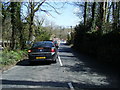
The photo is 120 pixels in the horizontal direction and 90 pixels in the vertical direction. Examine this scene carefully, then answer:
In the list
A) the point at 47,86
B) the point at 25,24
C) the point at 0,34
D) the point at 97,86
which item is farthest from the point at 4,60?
the point at 25,24

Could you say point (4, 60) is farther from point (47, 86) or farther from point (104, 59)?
point (104, 59)


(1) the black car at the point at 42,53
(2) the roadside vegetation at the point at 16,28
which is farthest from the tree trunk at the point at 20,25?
(1) the black car at the point at 42,53

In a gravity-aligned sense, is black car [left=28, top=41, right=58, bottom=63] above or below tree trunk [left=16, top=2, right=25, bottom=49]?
below

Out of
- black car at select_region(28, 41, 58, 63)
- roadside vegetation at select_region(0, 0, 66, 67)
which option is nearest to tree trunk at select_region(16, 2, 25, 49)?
roadside vegetation at select_region(0, 0, 66, 67)

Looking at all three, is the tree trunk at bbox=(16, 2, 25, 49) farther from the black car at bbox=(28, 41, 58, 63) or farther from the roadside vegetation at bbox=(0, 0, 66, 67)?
the black car at bbox=(28, 41, 58, 63)

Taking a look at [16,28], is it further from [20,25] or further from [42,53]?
[42,53]

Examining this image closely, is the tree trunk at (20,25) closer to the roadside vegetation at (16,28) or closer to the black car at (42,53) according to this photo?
the roadside vegetation at (16,28)

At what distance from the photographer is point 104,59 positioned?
13.6m

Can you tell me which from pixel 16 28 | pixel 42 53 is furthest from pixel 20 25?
pixel 42 53

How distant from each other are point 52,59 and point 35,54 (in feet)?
4.04

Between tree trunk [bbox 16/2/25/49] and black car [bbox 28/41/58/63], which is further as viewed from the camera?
tree trunk [bbox 16/2/25/49]

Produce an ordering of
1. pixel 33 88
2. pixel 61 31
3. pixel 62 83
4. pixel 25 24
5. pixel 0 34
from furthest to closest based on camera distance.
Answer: pixel 61 31 → pixel 25 24 → pixel 0 34 → pixel 62 83 → pixel 33 88

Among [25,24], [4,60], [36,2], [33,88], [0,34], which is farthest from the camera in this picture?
[36,2]

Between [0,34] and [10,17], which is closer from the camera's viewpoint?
[0,34]
